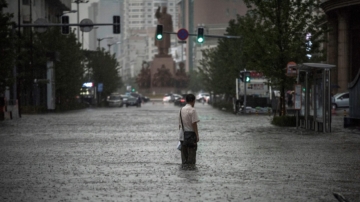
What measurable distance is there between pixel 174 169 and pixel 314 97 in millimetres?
17982

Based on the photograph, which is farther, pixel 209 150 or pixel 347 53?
pixel 347 53

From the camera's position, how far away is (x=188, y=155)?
62.3 ft

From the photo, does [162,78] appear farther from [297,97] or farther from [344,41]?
[297,97]

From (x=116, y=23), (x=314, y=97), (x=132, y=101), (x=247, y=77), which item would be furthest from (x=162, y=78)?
(x=314, y=97)

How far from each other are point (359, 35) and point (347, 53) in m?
2.18

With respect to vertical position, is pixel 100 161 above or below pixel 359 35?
below

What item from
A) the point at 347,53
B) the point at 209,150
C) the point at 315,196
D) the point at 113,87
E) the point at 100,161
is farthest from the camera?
the point at 113,87

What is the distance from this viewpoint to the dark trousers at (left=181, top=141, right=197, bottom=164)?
744 inches

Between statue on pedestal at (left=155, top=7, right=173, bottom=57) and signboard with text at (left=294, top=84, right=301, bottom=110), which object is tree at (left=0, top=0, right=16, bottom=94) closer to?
signboard with text at (left=294, top=84, right=301, bottom=110)

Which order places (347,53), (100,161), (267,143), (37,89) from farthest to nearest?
(347,53) → (37,89) → (267,143) → (100,161)

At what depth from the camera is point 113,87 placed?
121 metres

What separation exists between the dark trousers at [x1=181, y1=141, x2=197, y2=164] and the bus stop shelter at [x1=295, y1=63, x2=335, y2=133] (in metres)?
14.7

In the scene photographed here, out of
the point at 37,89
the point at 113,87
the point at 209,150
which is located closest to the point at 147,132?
the point at 209,150

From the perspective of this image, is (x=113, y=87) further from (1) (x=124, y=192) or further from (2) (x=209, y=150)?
(1) (x=124, y=192)
